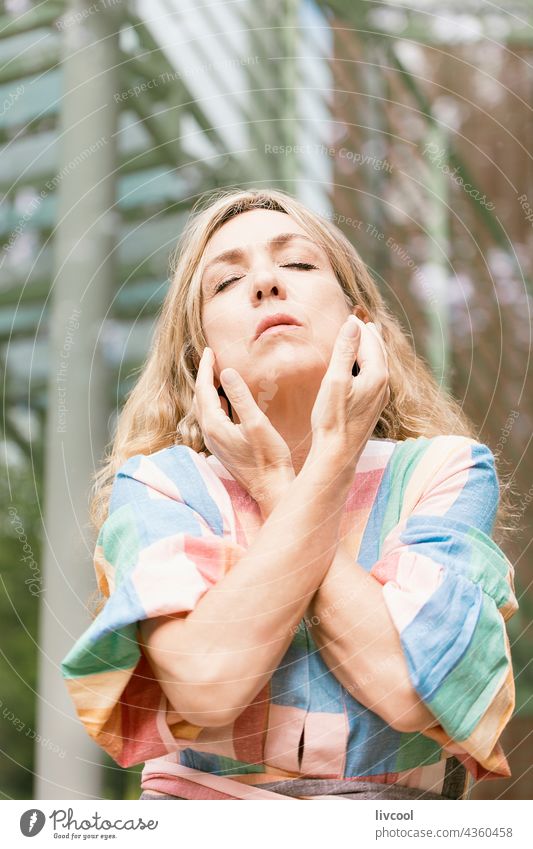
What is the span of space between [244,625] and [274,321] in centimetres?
24

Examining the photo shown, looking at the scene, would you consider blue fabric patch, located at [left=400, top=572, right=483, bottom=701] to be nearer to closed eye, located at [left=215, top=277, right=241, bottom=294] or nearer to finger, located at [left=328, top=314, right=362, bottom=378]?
finger, located at [left=328, top=314, right=362, bottom=378]

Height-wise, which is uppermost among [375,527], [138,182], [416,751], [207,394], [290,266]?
[138,182]

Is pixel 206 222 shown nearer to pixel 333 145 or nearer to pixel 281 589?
pixel 281 589

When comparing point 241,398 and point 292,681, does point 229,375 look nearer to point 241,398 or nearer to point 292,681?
point 241,398

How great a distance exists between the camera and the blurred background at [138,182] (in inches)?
44.3

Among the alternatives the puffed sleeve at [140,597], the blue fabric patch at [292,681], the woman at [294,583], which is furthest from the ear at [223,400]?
the blue fabric patch at [292,681]

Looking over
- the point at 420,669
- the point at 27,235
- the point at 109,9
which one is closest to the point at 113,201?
the point at 27,235

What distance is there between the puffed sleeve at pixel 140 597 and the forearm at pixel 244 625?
0.05 ft

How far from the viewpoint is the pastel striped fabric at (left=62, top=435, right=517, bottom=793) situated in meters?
0.61

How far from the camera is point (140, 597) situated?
0.61 meters

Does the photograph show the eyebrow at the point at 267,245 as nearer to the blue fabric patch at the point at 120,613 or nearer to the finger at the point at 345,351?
the finger at the point at 345,351

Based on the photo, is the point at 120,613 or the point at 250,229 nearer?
the point at 120,613

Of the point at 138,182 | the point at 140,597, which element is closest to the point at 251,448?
the point at 140,597
